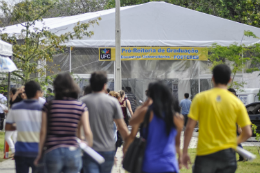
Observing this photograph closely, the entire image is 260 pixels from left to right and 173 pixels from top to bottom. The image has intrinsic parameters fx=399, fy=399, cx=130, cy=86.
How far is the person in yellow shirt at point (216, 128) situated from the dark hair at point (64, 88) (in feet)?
4.32

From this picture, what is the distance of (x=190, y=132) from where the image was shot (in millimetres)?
4441

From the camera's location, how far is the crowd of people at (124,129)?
3.95 m

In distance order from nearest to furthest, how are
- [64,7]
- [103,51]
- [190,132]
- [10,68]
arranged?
1. [190,132]
2. [10,68]
3. [103,51]
4. [64,7]

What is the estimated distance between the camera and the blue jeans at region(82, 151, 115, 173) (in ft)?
15.0

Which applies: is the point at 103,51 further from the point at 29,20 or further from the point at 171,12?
the point at 29,20

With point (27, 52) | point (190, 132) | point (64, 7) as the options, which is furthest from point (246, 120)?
point (64, 7)

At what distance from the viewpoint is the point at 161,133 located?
3934 mm

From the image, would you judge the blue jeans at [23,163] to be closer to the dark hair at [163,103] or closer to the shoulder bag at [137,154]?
the shoulder bag at [137,154]

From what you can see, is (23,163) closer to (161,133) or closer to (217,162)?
(161,133)

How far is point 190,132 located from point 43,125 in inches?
63.1

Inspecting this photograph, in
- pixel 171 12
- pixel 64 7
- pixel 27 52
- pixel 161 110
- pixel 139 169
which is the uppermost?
pixel 64 7

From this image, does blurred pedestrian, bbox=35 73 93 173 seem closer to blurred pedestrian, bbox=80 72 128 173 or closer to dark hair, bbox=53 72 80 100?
dark hair, bbox=53 72 80 100

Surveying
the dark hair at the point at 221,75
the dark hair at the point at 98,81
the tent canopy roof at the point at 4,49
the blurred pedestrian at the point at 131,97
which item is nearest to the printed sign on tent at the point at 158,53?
the blurred pedestrian at the point at 131,97

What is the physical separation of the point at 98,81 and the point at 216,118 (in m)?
1.45
